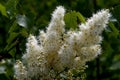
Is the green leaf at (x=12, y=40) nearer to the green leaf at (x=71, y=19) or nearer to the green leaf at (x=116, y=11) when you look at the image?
the green leaf at (x=71, y=19)

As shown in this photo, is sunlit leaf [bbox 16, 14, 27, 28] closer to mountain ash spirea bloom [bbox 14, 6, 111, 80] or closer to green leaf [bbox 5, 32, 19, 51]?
green leaf [bbox 5, 32, 19, 51]

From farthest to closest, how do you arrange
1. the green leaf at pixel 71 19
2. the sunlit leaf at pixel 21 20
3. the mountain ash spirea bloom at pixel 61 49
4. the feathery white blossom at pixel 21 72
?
the sunlit leaf at pixel 21 20 < the green leaf at pixel 71 19 < the feathery white blossom at pixel 21 72 < the mountain ash spirea bloom at pixel 61 49

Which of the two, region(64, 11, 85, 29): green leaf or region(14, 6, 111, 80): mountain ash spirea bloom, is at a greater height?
region(64, 11, 85, 29): green leaf

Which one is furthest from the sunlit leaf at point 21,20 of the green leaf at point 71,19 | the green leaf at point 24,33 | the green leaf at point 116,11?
the green leaf at point 116,11

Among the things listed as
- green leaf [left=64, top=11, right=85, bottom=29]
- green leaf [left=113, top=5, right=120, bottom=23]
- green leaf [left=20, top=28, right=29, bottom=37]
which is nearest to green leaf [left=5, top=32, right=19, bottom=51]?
green leaf [left=20, top=28, right=29, bottom=37]

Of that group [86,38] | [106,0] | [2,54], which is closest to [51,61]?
[86,38]

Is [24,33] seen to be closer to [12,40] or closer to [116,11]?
[12,40]

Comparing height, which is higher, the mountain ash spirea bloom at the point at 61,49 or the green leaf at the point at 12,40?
the green leaf at the point at 12,40

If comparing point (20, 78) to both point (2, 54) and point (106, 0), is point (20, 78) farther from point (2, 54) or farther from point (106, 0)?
point (106, 0)
